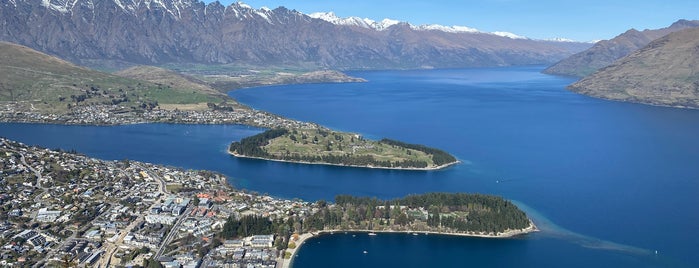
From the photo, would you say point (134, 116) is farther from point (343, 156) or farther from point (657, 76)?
point (657, 76)

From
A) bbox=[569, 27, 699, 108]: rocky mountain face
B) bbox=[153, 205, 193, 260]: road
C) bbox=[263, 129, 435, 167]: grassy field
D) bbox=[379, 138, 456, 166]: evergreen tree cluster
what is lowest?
bbox=[153, 205, 193, 260]: road

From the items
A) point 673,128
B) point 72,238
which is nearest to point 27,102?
point 72,238

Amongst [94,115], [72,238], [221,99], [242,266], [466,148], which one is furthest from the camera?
[221,99]

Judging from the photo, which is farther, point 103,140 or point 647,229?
point 103,140

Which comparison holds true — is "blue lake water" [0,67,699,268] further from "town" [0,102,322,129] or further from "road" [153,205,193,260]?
"road" [153,205,193,260]

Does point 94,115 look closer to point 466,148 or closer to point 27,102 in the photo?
point 27,102

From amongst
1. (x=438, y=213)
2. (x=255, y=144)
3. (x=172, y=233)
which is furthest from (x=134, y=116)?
(x=438, y=213)

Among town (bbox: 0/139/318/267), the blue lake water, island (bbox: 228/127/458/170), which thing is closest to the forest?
town (bbox: 0/139/318/267)
